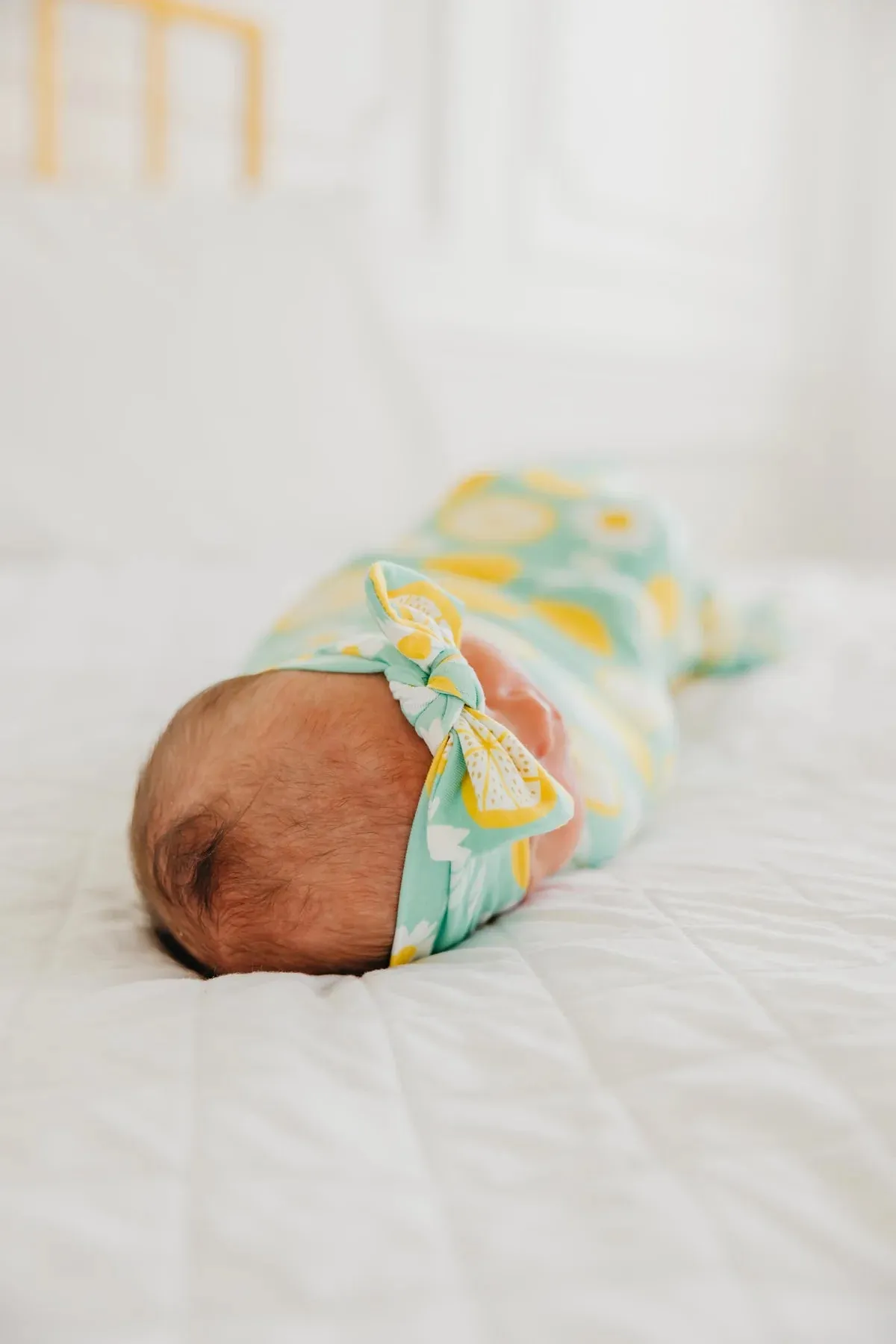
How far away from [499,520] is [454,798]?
619mm

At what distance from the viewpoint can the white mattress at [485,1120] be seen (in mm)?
365

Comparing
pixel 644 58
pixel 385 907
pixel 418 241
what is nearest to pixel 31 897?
pixel 385 907

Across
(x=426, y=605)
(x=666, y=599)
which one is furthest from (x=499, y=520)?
(x=426, y=605)

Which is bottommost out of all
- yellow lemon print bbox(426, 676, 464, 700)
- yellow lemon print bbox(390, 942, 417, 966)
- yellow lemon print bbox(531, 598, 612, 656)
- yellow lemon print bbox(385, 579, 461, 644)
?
yellow lemon print bbox(390, 942, 417, 966)

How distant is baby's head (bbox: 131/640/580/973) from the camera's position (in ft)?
2.06

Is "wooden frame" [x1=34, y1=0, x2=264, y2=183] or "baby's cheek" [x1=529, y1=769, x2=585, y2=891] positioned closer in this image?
"baby's cheek" [x1=529, y1=769, x2=585, y2=891]

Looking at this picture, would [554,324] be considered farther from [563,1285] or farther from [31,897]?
[563,1285]

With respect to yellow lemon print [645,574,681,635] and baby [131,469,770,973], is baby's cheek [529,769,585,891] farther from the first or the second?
yellow lemon print [645,574,681,635]

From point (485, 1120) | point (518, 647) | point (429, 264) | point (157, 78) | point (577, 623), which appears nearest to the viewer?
point (485, 1120)

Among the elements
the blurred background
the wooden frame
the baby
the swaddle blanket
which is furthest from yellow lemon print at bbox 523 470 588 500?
the wooden frame

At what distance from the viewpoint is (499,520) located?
122 cm

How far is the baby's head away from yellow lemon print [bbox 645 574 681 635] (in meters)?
0.55

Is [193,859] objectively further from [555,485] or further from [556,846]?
[555,485]

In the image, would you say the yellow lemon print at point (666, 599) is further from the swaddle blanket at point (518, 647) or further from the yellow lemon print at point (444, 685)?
the yellow lemon print at point (444, 685)
